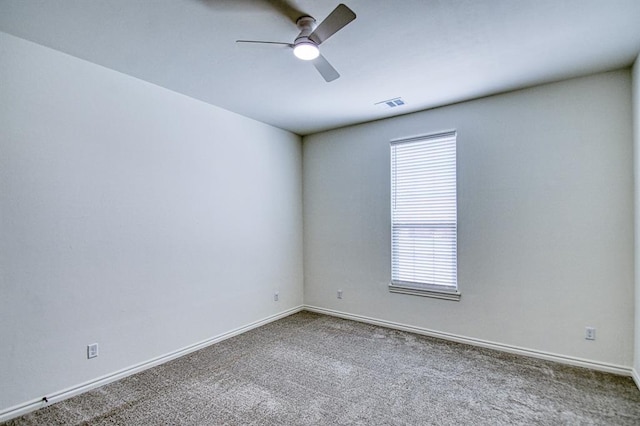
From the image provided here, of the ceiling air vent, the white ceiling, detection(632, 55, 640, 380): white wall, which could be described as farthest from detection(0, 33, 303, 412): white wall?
detection(632, 55, 640, 380): white wall

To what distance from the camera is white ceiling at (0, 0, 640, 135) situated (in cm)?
198

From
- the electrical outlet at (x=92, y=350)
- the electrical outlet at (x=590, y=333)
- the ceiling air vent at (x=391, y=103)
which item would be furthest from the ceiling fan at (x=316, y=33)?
the electrical outlet at (x=590, y=333)

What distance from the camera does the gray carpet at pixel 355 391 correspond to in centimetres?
222

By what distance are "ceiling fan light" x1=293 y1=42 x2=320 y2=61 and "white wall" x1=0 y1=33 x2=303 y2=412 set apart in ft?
5.85

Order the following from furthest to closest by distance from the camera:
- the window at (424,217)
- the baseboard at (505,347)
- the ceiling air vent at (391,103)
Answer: the window at (424,217) < the ceiling air vent at (391,103) < the baseboard at (505,347)

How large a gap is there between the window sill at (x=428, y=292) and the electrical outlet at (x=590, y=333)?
43.0 inches

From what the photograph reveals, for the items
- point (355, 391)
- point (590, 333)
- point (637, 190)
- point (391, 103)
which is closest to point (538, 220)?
point (637, 190)

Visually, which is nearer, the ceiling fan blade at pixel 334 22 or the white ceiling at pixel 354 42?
the ceiling fan blade at pixel 334 22

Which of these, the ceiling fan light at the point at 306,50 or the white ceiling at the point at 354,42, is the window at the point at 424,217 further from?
the ceiling fan light at the point at 306,50

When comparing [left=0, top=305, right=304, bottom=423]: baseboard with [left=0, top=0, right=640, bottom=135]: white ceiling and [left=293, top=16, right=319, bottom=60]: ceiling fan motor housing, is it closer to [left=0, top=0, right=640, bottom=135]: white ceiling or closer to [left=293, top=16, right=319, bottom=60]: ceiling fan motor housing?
[left=0, top=0, right=640, bottom=135]: white ceiling

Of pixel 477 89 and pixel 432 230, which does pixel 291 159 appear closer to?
pixel 432 230

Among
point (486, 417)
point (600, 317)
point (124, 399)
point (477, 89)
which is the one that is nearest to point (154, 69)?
point (124, 399)

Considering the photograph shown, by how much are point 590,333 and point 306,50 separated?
11.2ft

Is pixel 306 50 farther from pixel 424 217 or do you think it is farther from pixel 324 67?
pixel 424 217
